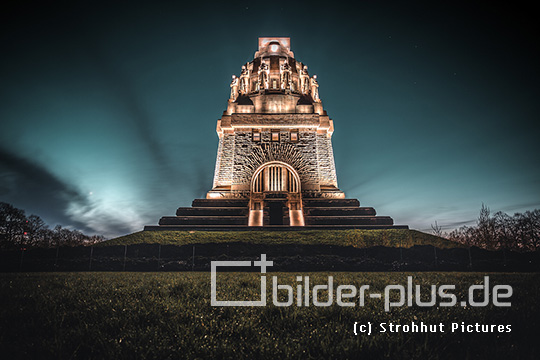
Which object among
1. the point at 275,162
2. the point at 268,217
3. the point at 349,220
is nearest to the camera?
the point at 349,220

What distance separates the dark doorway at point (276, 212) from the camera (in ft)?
63.5

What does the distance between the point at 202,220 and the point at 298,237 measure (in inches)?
256

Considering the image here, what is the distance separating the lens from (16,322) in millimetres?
2809

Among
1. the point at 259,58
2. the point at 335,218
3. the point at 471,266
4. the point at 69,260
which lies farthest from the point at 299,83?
the point at 69,260

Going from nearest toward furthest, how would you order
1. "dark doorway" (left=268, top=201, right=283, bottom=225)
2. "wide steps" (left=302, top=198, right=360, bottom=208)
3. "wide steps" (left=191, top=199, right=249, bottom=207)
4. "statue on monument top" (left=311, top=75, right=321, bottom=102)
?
"wide steps" (left=302, top=198, right=360, bottom=208) → "wide steps" (left=191, top=199, right=249, bottom=207) → "dark doorway" (left=268, top=201, right=283, bottom=225) → "statue on monument top" (left=311, top=75, right=321, bottom=102)

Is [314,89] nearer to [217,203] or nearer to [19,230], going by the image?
[217,203]

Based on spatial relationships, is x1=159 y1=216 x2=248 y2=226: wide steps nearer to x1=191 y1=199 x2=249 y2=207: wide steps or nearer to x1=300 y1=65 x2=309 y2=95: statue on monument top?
x1=191 y1=199 x2=249 y2=207: wide steps

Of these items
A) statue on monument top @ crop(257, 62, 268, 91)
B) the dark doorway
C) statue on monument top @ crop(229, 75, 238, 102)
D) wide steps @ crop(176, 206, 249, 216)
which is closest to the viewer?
wide steps @ crop(176, 206, 249, 216)

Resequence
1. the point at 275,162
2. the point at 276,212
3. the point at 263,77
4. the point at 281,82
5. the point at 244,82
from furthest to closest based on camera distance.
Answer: the point at 244,82
the point at 263,77
the point at 281,82
the point at 275,162
the point at 276,212

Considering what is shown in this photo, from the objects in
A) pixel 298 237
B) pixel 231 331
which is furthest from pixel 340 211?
pixel 231 331

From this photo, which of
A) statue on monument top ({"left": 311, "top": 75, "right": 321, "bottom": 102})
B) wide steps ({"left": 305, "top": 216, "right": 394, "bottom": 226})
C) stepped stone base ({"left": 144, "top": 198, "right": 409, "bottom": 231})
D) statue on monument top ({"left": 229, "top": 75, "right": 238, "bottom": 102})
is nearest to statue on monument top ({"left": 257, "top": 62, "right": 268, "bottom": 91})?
statue on monument top ({"left": 229, "top": 75, "right": 238, "bottom": 102})

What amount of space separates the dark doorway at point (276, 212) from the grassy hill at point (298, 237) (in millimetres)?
4938

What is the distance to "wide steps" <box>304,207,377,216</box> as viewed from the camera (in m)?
17.2

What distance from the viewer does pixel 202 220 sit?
54.4 ft
